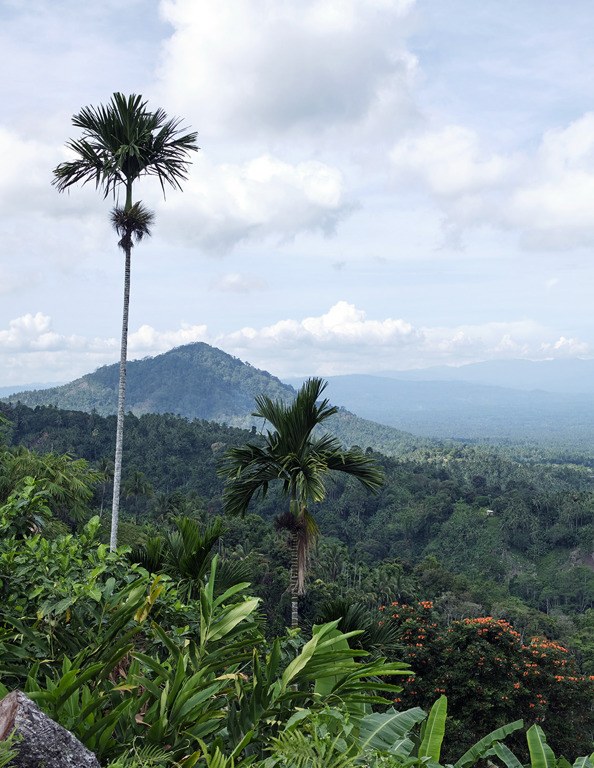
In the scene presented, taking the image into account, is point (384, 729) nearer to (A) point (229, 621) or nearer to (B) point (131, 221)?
→ (A) point (229, 621)

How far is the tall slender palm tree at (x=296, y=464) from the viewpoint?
569cm

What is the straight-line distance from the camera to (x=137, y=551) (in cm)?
436

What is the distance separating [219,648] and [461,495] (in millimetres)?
67415

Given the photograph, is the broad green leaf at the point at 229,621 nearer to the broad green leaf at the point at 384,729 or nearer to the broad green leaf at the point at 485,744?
the broad green leaf at the point at 384,729

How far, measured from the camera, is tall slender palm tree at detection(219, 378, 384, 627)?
5688 mm

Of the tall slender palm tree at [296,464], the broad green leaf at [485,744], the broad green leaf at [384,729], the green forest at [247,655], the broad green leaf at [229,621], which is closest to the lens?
the green forest at [247,655]

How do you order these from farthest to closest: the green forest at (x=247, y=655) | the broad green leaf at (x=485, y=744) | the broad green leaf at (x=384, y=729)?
the broad green leaf at (x=485, y=744) < the broad green leaf at (x=384, y=729) < the green forest at (x=247, y=655)

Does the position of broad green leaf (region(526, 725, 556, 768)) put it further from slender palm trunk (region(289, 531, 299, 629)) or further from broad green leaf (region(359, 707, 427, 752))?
slender palm trunk (region(289, 531, 299, 629))

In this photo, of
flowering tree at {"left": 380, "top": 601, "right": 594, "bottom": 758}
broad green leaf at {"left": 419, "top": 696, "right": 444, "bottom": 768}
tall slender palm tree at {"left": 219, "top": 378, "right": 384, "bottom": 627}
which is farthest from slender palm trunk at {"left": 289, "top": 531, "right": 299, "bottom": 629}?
flowering tree at {"left": 380, "top": 601, "right": 594, "bottom": 758}

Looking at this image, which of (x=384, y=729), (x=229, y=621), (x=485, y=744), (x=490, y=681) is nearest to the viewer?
(x=384, y=729)

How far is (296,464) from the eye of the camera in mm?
5766

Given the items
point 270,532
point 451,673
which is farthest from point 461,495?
point 451,673

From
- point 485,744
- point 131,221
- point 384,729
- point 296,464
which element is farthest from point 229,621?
point 131,221

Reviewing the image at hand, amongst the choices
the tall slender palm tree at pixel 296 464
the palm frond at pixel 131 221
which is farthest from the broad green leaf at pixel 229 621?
the palm frond at pixel 131 221
